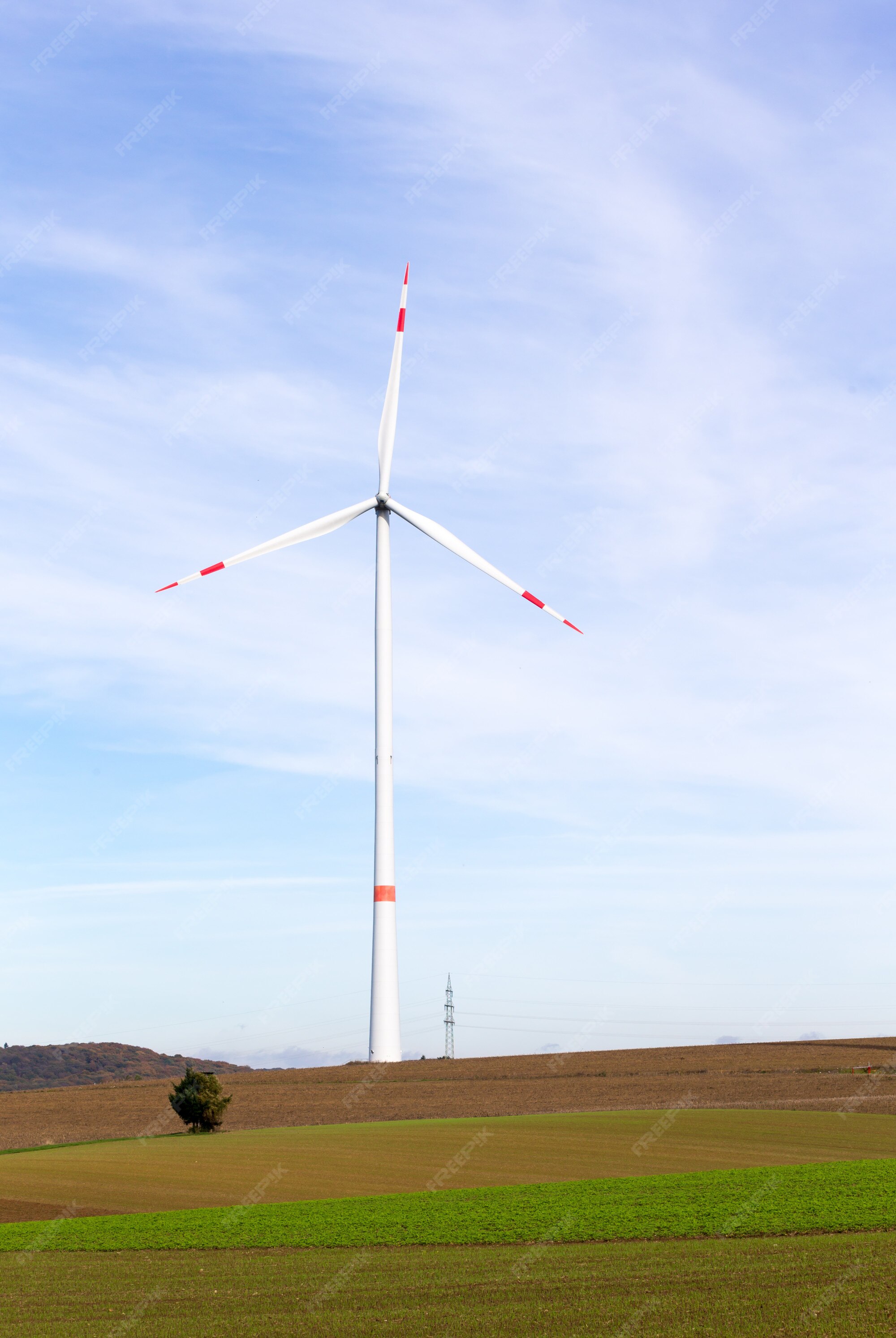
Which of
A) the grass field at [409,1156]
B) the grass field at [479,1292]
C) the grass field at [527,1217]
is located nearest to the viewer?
the grass field at [479,1292]

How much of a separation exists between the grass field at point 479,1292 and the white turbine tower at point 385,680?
38997mm

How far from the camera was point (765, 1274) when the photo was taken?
21.7 m

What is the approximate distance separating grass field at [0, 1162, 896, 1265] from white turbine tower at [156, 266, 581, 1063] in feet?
106

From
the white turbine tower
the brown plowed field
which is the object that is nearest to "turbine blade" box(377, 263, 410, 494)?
the white turbine tower

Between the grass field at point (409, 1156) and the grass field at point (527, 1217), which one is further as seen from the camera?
the grass field at point (409, 1156)

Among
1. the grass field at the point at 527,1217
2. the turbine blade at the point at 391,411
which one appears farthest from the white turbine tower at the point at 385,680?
the grass field at the point at 527,1217

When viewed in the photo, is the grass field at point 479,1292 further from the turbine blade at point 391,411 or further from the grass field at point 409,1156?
the turbine blade at point 391,411

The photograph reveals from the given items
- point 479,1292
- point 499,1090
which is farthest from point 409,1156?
point 499,1090

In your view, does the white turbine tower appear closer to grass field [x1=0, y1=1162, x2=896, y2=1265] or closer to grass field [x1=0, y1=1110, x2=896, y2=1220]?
grass field [x1=0, y1=1110, x2=896, y2=1220]

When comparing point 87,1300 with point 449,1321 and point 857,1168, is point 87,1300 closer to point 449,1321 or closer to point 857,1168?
point 449,1321

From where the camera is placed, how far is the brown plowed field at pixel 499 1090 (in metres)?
59.9

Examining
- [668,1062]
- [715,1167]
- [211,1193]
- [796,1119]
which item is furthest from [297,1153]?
[668,1062]

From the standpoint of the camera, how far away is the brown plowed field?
59875 mm

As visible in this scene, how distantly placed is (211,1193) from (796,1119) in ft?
84.7
